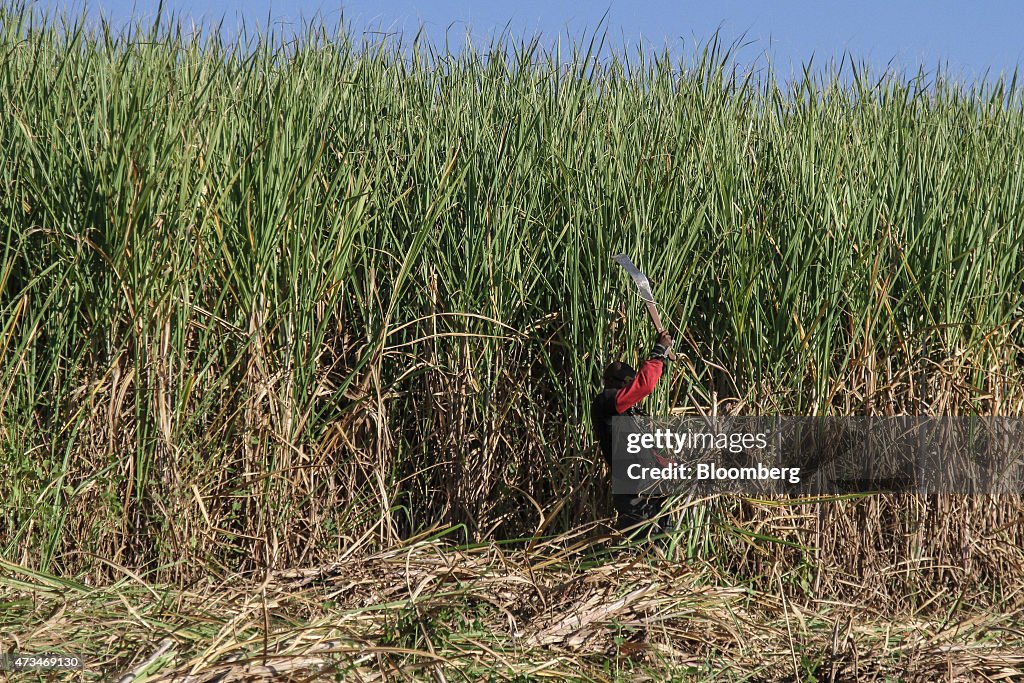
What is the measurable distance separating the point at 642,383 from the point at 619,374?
5.2 inches

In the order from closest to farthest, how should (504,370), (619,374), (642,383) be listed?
1. (642,383)
2. (619,374)
3. (504,370)

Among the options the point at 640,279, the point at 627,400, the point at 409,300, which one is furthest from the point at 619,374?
the point at 409,300

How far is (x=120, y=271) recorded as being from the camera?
9.27 ft

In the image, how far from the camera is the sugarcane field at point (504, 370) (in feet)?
9.19

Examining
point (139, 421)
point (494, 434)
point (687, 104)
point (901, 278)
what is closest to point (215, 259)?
point (139, 421)

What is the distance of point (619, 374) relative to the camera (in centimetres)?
282

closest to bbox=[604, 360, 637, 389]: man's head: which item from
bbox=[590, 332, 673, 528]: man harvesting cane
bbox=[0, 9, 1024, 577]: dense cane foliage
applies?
bbox=[590, 332, 673, 528]: man harvesting cane

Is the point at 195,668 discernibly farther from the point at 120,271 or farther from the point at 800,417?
the point at 800,417

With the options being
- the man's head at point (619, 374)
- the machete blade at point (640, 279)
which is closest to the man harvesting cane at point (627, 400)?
the man's head at point (619, 374)

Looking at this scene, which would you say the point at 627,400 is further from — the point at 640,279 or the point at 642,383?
the point at 640,279

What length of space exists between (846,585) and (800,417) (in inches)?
25.1

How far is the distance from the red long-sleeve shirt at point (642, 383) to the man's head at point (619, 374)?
7 cm

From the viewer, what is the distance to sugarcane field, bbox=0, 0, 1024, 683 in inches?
110

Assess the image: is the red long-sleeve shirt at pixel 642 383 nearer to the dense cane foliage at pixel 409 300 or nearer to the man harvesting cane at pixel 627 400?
the man harvesting cane at pixel 627 400
